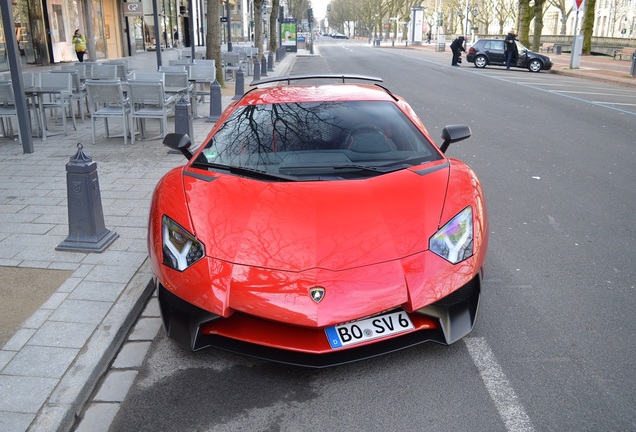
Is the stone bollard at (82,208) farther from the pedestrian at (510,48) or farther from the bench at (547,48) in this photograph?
the bench at (547,48)

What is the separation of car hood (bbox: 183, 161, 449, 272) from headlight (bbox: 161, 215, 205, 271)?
0.06m

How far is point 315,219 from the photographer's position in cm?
334

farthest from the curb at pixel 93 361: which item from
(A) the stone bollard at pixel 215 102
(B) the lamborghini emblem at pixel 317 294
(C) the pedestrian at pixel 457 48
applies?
(C) the pedestrian at pixel 457 48

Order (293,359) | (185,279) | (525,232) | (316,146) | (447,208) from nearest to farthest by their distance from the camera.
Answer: (293,359) < (185,279) < (447,208) < (316,146) < (525,232)

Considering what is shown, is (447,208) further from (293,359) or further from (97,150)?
(97,150)

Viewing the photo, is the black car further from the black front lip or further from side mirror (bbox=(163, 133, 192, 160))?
the black front lip

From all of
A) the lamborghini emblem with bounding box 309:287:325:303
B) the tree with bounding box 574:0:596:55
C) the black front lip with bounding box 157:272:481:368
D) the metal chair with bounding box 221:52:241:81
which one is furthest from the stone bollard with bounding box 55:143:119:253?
the tree with bounding box 574:0:596:55

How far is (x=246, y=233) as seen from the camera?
328 cm

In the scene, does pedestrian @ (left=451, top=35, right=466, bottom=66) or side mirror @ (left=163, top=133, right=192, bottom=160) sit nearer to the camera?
side mirror @ (left=163, top=133, right=192, bottom=160)

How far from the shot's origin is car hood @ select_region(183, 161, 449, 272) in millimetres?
3141

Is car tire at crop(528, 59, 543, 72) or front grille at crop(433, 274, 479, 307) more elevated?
front grille at crop(433, 274, 479, 307)

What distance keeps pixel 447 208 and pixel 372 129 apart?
107cm

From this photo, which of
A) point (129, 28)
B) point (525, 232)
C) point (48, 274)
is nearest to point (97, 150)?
point (48, 274)

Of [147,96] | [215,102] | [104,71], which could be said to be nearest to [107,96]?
[147,96]
